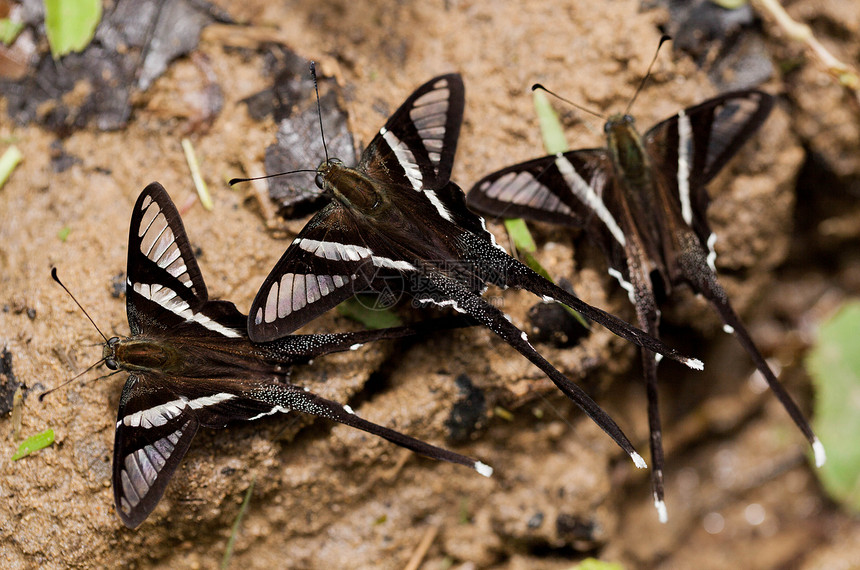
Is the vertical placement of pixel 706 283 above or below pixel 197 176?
below

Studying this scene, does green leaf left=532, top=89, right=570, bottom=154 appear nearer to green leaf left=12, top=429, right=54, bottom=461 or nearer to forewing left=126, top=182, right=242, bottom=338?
forewing left=126, top=182, right=242, bottom=338

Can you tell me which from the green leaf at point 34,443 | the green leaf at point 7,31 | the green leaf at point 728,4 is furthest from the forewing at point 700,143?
the green leaf at point 7,31

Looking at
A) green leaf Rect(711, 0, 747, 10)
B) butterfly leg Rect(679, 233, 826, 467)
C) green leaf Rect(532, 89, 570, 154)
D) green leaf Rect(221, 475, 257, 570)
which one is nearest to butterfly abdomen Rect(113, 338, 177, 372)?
green leaf Rect(221, 475, 257, 570)

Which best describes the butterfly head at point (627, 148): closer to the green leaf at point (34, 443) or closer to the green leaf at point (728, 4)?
the green leaf at point (728, 4)

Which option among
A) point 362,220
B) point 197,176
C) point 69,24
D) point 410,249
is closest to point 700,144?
point 410,249

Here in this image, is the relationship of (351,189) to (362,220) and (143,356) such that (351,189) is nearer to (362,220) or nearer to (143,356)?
(362,220)

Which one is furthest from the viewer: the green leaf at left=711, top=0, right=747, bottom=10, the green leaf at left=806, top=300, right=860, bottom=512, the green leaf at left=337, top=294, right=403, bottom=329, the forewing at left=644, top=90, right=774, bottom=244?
the green leaf at left=806, top=300, right=860, bottom=512
